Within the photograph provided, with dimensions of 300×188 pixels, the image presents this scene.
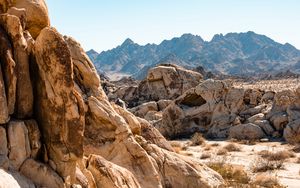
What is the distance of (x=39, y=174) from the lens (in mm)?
7613

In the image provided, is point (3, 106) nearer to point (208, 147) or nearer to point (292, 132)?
point (208, 147)

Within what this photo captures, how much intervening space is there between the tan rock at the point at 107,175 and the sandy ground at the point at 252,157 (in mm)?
7578

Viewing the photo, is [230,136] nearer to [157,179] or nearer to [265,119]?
[265,119]

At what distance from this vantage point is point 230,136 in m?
27.1

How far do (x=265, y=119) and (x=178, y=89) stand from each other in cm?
1056

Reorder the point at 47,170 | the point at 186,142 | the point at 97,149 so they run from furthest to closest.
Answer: the point at 186,142
the point at 97,149
the point at 47,170

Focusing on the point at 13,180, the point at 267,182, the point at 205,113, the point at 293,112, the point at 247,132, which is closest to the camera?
the point at 13,180

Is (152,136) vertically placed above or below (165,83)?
above

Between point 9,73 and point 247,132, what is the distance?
2065cm

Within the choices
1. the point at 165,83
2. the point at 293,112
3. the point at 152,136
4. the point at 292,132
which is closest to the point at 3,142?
the point at 152,136

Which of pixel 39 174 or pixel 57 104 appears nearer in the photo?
pixel 39 174

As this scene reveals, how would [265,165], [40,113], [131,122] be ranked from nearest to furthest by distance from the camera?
[40,113] → [131,122] → [265,165]

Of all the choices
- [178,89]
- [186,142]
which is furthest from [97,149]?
[178,89]

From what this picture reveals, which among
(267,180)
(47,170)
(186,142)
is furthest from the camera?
(186,142)
